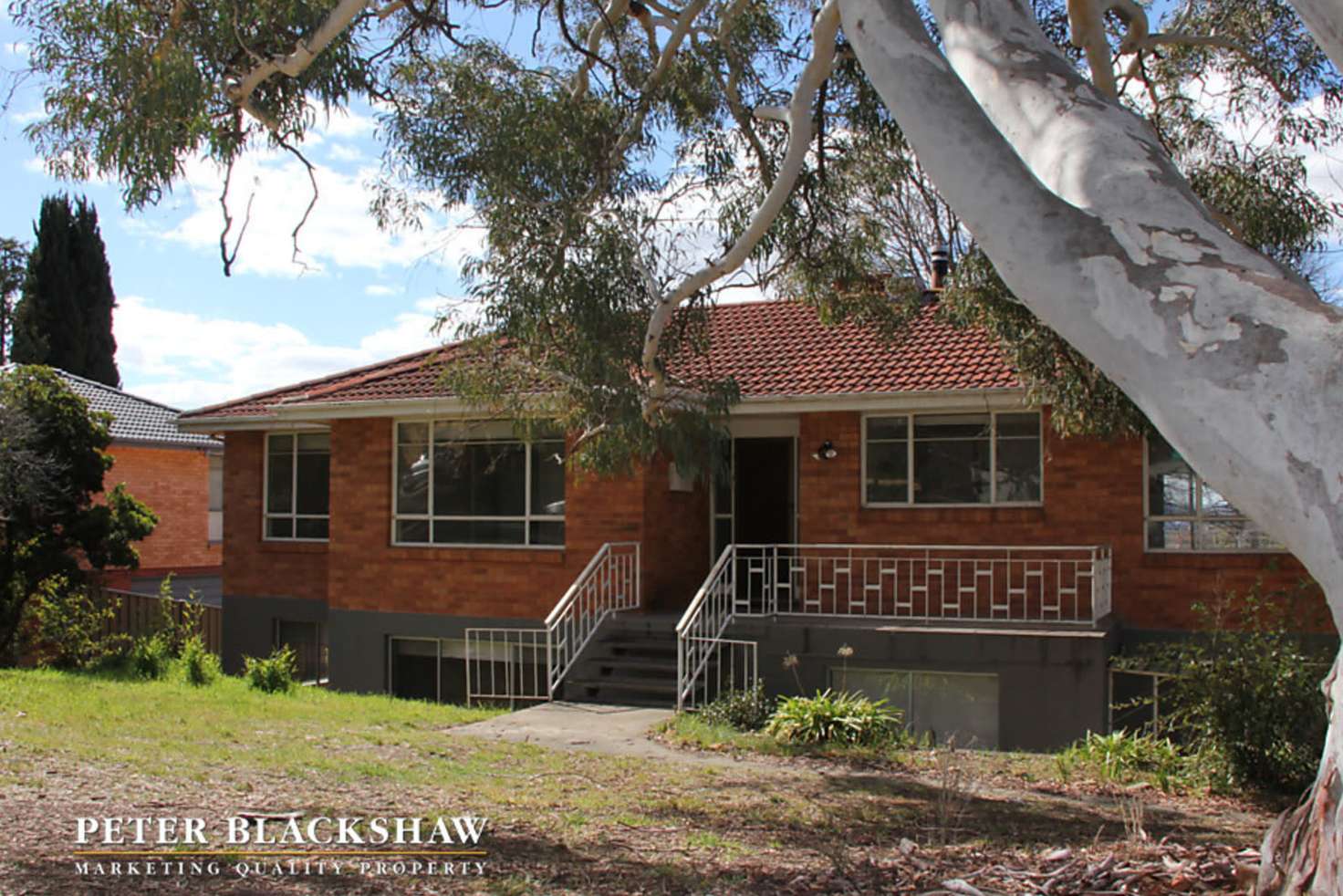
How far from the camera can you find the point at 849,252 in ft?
40.2

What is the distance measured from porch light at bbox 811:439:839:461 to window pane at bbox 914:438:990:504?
1.00 metres

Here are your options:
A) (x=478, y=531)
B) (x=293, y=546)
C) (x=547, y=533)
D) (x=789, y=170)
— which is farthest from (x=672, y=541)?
(x=789, y=170)

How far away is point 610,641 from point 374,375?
6.79 metres

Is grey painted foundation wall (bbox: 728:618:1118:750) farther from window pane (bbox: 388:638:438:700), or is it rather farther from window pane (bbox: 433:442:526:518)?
window pane (bbox: 388:638:438:700)

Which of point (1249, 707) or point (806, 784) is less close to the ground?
point (1249, 707)

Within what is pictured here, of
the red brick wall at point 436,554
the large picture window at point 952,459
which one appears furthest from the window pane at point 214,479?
the large picture window at point 952,459


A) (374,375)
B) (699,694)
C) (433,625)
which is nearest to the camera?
(699,694)

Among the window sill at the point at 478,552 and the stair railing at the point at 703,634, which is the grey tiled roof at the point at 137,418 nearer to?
the window sill at the point at 478,552

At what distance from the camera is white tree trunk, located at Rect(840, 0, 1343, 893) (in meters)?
3.13

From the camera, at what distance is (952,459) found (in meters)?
15.3

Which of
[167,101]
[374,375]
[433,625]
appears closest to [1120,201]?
[167,101]

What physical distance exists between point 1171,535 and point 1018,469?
184cm

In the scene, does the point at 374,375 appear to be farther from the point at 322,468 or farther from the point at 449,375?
the point at 449,375

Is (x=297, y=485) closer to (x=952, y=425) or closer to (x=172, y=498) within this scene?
(x=952, y=425)
